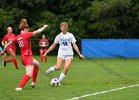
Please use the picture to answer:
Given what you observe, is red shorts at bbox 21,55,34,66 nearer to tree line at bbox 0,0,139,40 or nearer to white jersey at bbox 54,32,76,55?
white jersey at bbox 54,32,76,55

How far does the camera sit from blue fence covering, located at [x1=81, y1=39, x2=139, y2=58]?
118 ft

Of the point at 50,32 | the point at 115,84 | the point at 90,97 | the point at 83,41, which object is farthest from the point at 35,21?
the point at 90,97

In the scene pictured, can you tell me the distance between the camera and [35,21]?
48.3 metres

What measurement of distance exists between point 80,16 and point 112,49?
469 inches

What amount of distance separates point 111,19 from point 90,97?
108 feet

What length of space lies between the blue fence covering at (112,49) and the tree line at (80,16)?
26.1 feet

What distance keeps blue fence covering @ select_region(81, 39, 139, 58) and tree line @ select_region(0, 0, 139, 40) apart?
7.95 m

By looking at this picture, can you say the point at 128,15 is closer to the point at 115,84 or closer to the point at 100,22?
the point at 100,22

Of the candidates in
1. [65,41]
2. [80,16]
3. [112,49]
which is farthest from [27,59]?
[80,16]

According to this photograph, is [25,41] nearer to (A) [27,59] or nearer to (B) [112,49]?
(A) [27,59]

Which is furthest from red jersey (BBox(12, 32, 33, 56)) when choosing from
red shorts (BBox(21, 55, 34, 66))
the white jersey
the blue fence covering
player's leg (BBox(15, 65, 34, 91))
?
the blue fence covering

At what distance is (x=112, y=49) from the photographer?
119ft

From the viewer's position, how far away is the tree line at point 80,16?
1759 inches

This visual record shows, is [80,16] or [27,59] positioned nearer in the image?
[27,59]
